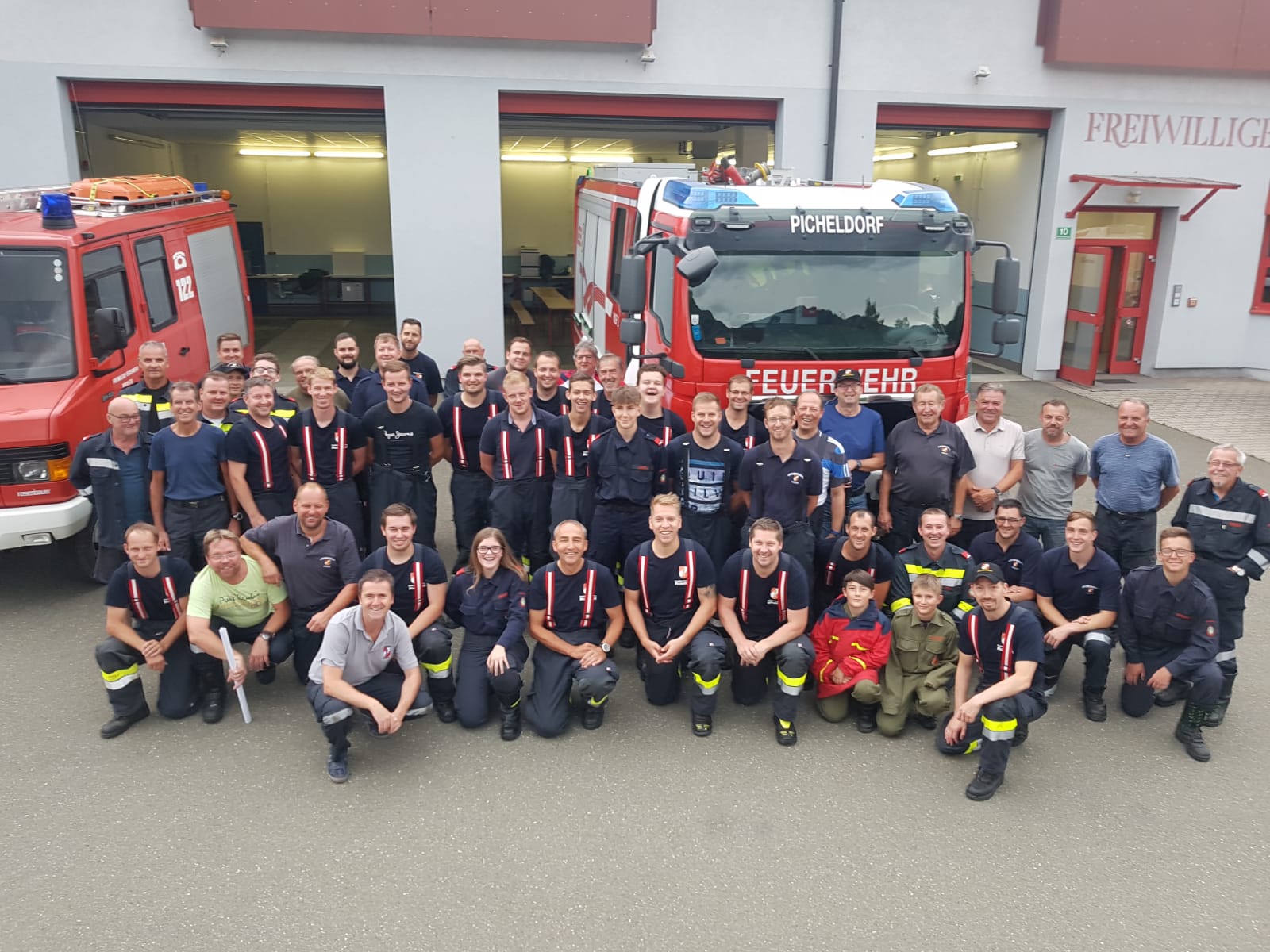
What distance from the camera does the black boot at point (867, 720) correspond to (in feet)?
18.4

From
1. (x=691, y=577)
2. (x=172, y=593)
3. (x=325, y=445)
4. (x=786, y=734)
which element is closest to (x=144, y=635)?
(x=172, y=593)

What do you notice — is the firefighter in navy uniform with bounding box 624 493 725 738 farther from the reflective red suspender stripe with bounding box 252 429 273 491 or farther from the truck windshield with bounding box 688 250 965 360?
the reflective red suspender stripe with bounding box 252 429 273 491

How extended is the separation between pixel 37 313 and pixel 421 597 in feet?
12.5

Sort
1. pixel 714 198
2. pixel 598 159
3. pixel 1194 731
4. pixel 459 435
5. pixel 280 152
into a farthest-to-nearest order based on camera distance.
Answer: pixel 598 159 → pixel 280 152 → pixel 714 198 → pixel 459 435 → pixel 1194 731

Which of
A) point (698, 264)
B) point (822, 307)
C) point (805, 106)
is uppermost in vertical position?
point (805, 106)

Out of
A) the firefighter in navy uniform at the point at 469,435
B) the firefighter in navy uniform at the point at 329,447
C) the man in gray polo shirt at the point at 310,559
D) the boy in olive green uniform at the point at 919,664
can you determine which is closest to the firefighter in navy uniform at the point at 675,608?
the boy in olive green uniform at the point at 919,664

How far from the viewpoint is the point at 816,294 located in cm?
712

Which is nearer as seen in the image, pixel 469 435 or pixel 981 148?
pixel 469 435

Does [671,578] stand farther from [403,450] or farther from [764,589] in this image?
[403,450]

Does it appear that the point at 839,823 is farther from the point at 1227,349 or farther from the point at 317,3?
the point at 1227,349

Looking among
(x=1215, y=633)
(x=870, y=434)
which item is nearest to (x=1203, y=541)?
(x=1215, y=633)

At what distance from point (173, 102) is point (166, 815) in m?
10.7

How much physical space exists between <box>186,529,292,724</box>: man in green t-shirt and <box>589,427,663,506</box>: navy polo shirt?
205 cm

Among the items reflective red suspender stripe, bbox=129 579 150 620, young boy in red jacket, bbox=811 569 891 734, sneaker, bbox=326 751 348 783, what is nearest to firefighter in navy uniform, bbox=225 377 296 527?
reflective red suspender stripe, bbox=129 579 150 620
